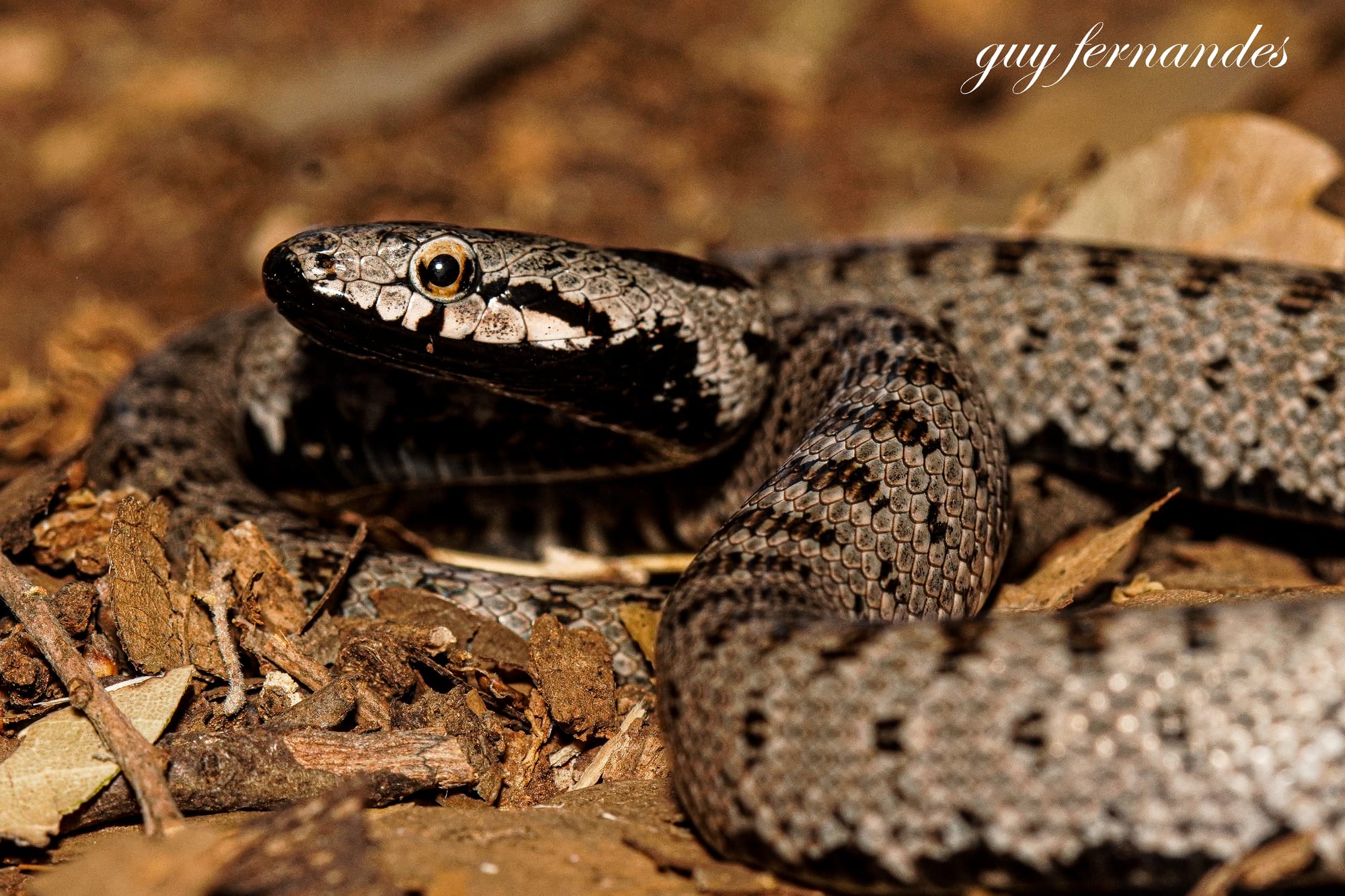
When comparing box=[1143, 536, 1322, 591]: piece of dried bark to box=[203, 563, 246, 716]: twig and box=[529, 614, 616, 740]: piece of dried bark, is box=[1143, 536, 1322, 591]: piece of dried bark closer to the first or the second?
box=[529, 614, 616, 740]: piece of dried bark

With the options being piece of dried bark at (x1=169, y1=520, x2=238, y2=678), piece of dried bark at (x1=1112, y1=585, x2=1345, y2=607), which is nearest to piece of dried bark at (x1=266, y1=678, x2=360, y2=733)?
piece of dried bark at (x1=169, y1=520, x2=238, y2=678)

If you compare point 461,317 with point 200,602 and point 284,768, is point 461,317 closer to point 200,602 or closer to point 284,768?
point 200,602

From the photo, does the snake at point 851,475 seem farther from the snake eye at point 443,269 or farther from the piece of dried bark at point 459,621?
the piece of dried bark at point 459,621

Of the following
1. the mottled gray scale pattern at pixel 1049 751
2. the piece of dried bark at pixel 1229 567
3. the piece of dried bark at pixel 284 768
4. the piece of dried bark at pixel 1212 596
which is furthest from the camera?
the piece of dried bark at pixel 1229 567

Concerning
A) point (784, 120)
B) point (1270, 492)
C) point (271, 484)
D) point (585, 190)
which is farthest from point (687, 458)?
point (784, 120)

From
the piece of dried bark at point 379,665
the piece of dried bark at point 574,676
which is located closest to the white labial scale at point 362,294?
the piece of dried bark at point 379,665
